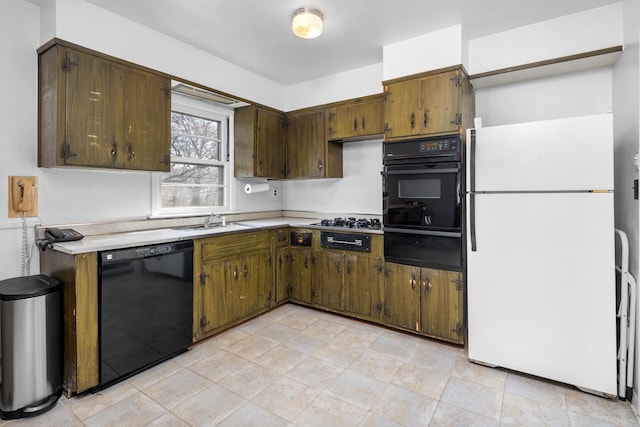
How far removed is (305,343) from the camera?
2.93 metres

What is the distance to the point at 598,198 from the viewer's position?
2.11 m

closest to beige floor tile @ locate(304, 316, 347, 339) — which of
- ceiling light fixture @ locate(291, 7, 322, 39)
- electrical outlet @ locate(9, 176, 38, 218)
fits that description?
electrical outlet @ locate(9, 176, 38, 218)

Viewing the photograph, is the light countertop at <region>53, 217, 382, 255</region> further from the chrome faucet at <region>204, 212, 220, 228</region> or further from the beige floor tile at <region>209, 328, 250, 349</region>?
the beige floor tile at <region>209, 328, 250, 349</region>

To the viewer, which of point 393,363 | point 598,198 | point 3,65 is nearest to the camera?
point 598,198

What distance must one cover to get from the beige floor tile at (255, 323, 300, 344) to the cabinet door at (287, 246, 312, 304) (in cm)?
55

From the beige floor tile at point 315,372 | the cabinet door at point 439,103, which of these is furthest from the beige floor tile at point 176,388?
the cabinet door at point 439,103

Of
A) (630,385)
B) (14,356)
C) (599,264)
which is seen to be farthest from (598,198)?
(14,356)

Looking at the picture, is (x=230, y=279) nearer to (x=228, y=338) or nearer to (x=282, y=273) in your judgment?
(x=228, y=338)

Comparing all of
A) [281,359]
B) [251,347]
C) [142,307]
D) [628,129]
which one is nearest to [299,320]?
[251,347]

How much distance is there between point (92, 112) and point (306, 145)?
229 cm

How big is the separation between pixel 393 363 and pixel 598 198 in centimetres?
185

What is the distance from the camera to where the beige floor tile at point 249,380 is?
2.22 meters

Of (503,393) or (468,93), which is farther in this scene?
(468,93)

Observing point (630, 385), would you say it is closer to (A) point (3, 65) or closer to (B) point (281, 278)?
(B) point (281, 278)
